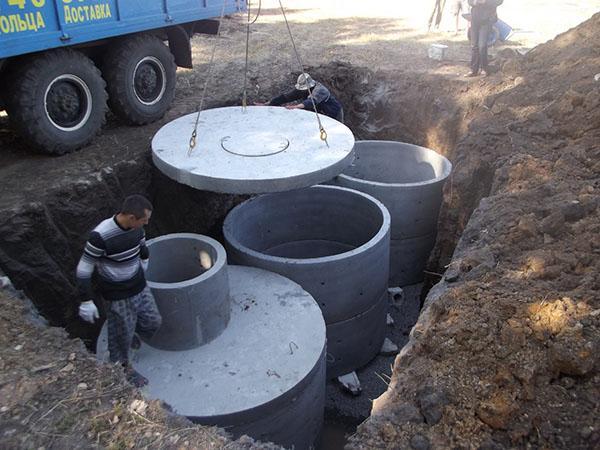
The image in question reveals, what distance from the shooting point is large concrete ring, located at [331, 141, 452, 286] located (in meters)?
7.15

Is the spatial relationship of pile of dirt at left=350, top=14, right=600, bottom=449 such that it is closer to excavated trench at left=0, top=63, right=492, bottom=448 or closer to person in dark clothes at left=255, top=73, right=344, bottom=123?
excavated trench at left=0, top=63, right=492, bottom=448

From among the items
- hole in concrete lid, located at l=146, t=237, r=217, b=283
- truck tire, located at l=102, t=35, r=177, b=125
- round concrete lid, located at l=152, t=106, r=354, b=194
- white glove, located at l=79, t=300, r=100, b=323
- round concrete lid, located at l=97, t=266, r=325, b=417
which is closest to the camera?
white glove, located at l=79, t=300, r=100, b=323

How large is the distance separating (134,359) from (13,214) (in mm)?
1983

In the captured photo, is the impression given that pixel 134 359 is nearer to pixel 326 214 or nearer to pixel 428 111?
pixel 326 214

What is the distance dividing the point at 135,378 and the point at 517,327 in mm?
2934

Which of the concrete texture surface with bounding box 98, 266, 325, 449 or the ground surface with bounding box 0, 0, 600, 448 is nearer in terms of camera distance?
the ground surface with bounding box 0, 0, 600, 448

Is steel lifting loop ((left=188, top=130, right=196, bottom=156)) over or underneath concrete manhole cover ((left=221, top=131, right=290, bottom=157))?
over

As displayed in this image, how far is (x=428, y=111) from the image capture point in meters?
8.91

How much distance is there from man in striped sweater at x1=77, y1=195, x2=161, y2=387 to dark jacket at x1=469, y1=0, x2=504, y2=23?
23.5 feet

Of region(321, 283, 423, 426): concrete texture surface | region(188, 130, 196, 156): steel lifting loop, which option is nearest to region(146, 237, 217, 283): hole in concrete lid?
region(188, 130, 196, 156): steel lifting loop

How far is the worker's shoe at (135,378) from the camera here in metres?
4.19

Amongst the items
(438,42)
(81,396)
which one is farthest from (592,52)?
(81,396)

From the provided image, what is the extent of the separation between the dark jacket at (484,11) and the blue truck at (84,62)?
419 cm

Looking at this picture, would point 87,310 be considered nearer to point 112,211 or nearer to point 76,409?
point 76,409
